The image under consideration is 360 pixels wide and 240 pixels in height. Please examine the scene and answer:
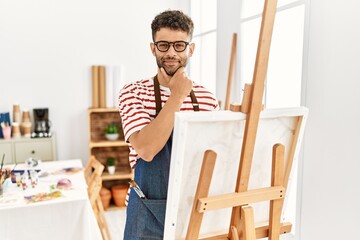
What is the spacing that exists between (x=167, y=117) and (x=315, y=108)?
112cm

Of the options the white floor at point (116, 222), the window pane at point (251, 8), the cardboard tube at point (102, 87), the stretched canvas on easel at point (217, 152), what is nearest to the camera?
the stretched canvas on easel at point (217, 152)

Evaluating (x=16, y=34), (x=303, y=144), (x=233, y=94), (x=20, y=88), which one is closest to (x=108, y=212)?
(x=20, y=88)

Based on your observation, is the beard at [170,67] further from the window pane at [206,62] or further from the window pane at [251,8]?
the window pane at [206,62]

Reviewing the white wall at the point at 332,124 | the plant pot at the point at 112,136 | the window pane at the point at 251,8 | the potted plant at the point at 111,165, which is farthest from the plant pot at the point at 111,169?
the white wall at the point at 332,124

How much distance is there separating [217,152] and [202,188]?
121 mm

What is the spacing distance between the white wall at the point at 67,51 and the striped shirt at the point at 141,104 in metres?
2.71

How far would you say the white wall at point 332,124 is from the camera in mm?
1521

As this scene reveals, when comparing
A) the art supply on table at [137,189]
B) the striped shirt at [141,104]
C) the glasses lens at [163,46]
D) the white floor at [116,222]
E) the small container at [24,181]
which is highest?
the glasses lens at [163,46]

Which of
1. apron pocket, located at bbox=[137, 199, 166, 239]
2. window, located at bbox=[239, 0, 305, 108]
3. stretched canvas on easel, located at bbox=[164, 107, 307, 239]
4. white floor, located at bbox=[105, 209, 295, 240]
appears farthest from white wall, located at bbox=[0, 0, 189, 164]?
stretched canvas on easel, located at bbox=[164, 107, 307, 239]

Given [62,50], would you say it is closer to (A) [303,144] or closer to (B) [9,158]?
(B) [9,158]

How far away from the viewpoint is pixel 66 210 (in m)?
1.93

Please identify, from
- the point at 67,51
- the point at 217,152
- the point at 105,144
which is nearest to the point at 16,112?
the point at 67,51

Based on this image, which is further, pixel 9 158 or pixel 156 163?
pixel 9 158

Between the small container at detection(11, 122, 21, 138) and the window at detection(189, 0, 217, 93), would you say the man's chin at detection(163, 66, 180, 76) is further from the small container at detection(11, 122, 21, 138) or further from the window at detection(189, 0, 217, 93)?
the small container at detection(11, 122, 21, 138)
